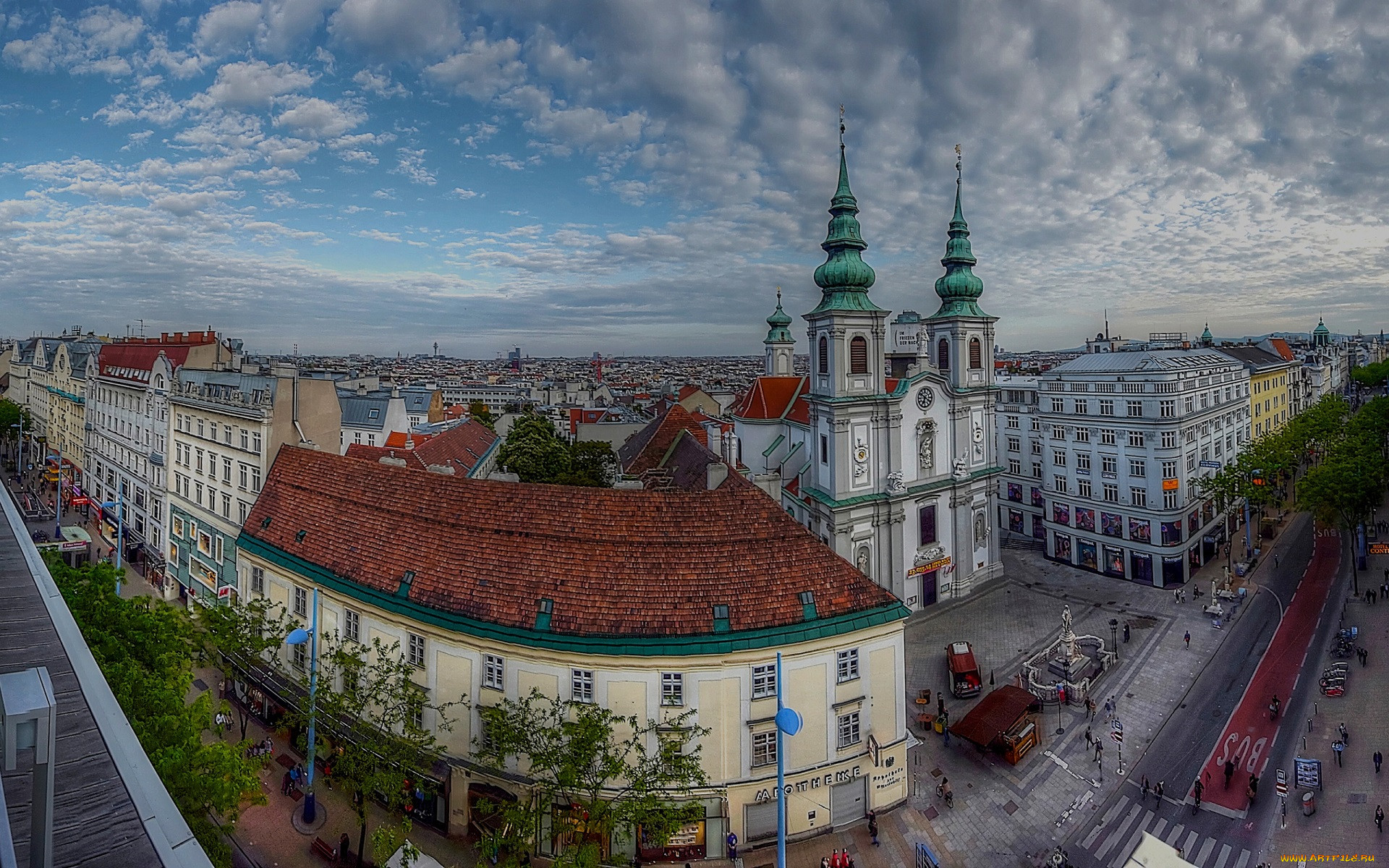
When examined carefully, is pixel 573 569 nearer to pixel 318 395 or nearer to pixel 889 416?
pixel 318 395

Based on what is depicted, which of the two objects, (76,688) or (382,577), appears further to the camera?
(382,577)

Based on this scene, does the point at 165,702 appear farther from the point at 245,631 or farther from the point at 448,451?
the point at 448,451

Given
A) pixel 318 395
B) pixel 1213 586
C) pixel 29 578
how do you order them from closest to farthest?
pixel 29 578
pixel 318 395
pixel 1213 586

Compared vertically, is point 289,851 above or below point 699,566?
below

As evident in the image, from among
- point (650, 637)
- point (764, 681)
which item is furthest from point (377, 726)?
point (764, 681)

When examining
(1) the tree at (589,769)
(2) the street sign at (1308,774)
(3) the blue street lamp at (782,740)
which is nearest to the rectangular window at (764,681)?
(1) the tree at (589,769)

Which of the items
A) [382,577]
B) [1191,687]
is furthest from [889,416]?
[382,577]
